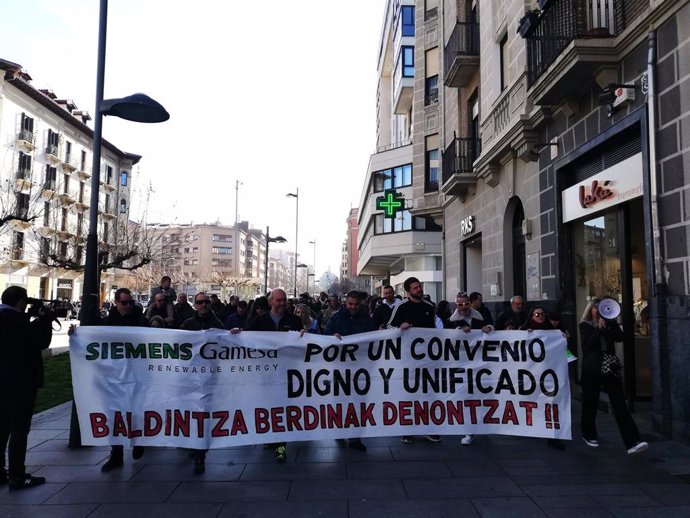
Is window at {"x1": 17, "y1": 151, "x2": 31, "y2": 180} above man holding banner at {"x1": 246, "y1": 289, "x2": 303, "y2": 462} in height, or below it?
above

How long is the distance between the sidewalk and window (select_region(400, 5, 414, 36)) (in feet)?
97.6

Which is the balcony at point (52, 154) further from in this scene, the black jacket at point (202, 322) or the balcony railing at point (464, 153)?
the black jacket at point (202, 322)

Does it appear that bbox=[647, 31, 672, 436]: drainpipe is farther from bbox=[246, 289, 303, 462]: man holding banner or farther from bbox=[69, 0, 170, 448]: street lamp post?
bbox=[69, 0, 170, 448]: street lamp post

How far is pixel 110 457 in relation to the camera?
5.84 m

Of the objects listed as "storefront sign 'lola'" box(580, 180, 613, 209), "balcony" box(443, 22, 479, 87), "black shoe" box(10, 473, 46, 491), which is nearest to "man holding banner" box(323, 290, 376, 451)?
"black shoe" box(10, 473, 46, 491)

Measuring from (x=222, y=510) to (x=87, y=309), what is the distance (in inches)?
142

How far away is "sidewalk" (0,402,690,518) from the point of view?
4.58 metres

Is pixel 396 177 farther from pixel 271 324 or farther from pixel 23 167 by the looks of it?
pixel 271 324

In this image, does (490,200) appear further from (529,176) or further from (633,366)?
(633,366)

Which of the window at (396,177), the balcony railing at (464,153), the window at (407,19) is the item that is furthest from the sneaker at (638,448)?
the window at (407,19)

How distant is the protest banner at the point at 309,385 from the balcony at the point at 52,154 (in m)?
48.9

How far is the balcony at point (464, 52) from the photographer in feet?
52.4

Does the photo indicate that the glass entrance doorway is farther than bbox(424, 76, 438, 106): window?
No

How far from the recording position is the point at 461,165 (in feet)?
54.6
